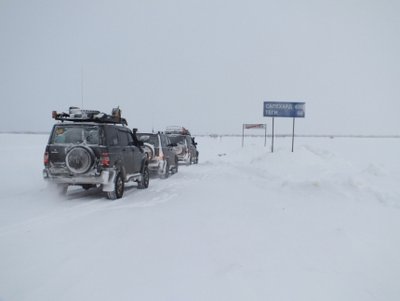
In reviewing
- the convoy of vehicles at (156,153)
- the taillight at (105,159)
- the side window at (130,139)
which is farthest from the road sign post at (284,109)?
the taillight at (105,159)

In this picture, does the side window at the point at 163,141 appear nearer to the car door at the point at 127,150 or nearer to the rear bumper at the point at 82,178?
the car door at the point at 127,150

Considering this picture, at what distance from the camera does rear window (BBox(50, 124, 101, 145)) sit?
9836 millimetres

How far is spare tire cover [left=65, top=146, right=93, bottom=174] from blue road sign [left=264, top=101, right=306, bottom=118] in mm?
21639

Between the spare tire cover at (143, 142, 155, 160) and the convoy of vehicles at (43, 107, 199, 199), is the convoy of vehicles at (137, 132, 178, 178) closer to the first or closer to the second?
the spare tire cover at (143, 142, 155, 160)

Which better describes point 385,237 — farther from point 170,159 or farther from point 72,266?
point 170,159

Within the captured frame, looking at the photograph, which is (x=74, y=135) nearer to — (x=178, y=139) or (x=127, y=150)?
(x=127, y=150)

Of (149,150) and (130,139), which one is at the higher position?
(130,139)

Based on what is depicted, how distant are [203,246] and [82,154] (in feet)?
16.5

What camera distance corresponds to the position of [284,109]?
2920 centimetres

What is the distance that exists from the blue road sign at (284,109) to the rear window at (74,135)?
21.2 metres

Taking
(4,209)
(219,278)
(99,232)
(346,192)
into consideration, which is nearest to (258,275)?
(219,278)

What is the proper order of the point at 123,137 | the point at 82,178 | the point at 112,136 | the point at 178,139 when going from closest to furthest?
the point at 82,178 → the point at 112,136 → the point at 123,137 → the point at 178,139

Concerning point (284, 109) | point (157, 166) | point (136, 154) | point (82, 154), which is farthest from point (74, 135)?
point (284, 109)

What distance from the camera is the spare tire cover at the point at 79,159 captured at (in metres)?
9.48
